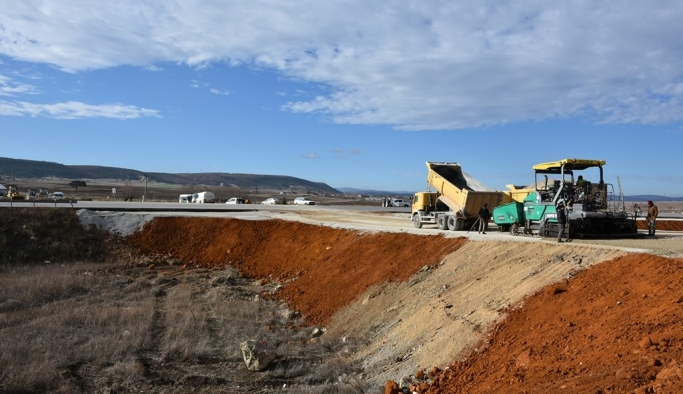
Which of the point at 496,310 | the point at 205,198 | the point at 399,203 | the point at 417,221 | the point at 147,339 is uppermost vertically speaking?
the point at 399,203

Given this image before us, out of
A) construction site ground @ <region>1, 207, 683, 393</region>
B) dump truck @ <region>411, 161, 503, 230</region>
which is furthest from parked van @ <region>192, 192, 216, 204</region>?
construction site ground @ <region>1, 207, 683, 393</region>

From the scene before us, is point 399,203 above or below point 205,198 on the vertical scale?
above

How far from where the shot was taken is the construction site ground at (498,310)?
6.87 metres

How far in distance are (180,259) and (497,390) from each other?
2174cm

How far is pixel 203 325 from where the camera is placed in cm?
1408

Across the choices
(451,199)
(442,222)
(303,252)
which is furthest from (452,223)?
(303,252)

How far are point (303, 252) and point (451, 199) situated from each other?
23.0 ft

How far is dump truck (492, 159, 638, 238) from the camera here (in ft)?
51.3

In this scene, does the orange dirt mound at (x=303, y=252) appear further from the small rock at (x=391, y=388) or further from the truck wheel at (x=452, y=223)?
the small rock at (x=391, y=388)

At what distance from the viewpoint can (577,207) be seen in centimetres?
1596

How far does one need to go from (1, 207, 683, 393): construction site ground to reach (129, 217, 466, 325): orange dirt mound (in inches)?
3.7

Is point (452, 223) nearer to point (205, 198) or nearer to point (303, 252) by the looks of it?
point (303, 252)

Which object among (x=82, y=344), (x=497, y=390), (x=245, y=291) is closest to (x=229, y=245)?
(x=245, y=291)

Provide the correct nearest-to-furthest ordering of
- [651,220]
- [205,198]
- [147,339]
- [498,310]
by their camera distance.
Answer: [498,310] → [147,339] → [651,220] → [205,198]
